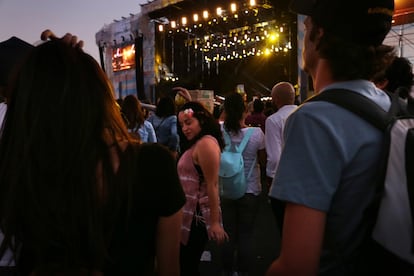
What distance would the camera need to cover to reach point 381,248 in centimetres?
98

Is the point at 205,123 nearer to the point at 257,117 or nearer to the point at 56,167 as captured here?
the point at 56,167

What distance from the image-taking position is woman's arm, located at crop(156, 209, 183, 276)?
1.18m

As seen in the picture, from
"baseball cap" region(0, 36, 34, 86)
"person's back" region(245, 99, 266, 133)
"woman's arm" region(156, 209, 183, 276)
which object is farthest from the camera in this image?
"person's back" region(245, 99, 266, 133)

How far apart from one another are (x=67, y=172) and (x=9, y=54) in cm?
158

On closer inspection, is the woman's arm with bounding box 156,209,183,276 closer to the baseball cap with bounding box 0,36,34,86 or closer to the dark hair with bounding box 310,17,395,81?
the dark hair with bounding box 310,17,395,81

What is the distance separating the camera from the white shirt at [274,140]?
12.5 feet

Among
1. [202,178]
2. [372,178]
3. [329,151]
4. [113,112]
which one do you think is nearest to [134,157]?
[113,112]

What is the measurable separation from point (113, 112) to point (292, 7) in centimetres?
70

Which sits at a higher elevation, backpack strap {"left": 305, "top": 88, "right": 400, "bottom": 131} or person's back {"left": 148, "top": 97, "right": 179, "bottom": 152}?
backpack strap {"left": 305, "top": 88, "right": 400, "bottom": 131}

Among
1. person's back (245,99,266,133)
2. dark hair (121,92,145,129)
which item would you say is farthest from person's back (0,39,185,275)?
person's back (245,99,266,133)

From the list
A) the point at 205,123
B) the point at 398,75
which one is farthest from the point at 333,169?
the point at 205,123

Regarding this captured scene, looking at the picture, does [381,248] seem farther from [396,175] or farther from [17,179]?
[17,179]

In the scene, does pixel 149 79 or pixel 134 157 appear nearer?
Result: pixel 134 157

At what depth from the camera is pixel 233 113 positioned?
368 centimetres
